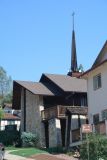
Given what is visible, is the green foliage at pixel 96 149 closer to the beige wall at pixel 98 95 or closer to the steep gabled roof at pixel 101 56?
the beige wall at pixel 98 95

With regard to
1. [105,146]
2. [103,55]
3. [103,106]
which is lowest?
[105,146]

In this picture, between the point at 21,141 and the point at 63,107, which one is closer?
the point at 63,107

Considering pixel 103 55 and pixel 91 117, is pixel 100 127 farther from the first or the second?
pixel 103 55

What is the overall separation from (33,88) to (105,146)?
2393 cm

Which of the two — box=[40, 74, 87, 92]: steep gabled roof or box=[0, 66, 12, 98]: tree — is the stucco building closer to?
box=[40, 74, 87, 92]: steep gabled roof

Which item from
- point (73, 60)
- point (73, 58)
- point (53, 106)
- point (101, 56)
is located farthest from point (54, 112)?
point (73, 58)

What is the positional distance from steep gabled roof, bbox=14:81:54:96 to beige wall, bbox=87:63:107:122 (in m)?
9.55

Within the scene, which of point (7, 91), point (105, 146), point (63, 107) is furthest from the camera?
point (7, 91)

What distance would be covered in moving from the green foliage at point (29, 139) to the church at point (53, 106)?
1.70 ft

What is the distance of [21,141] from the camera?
157 feet

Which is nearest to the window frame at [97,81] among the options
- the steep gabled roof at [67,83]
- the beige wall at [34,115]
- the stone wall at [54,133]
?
the stone wall at [54,133]

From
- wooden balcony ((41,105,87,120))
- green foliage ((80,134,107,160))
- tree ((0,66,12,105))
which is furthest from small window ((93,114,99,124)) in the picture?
tree ((0,66,12,105))

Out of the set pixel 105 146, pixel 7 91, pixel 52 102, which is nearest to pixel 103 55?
Answer: pixel 52 102

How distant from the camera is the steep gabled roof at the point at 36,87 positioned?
47.9 meters
